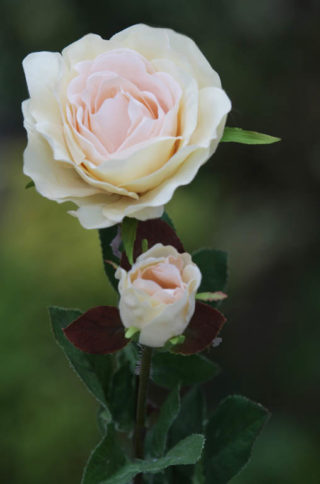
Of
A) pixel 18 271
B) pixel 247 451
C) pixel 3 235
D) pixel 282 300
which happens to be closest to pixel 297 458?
pixel 282 300

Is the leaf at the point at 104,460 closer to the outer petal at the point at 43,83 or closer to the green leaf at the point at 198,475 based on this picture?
the green leaf at the point at 198,475

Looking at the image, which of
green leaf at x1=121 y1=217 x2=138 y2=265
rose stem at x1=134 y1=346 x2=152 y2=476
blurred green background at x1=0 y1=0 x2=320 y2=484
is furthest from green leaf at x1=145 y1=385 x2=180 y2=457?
blurred green background at x1=0 y1=0 x2=320 y2=484

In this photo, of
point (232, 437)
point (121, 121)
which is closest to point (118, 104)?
point (121, 121)

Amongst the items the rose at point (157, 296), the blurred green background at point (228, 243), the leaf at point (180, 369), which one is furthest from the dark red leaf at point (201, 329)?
the blurred green background at point (228, 243)

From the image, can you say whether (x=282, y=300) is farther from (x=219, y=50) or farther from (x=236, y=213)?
(x=219, y=50)

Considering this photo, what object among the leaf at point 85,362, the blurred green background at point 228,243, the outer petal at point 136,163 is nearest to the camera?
the outer petal at point 136,163

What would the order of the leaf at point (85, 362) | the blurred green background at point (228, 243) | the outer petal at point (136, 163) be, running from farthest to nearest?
the blurred green background at point (228, 243), the leaf at point (85, 362), the outer petal at point (136, 163)

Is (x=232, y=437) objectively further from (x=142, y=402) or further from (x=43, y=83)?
(x=43, y=83)
